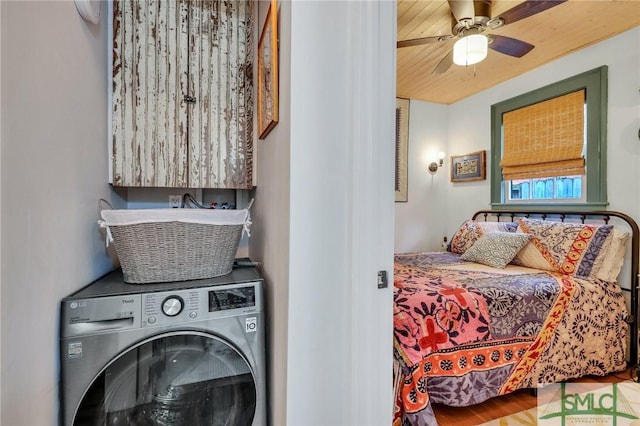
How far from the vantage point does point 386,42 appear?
0.83 meters

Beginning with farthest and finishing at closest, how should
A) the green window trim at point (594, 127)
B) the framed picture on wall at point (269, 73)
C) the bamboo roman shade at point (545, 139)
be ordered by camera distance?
the bamboo roman shade at point (545, 139)
the green window trim at point (594, 127)
the framed picture on wall at point (269, 73)

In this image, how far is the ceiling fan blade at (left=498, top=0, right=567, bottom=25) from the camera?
1.62m

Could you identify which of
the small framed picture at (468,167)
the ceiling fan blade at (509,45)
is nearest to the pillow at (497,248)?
the small framed picture at (468,167)

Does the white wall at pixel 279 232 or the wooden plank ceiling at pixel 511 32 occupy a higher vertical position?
the wooden plank ceiling at pixel 511 32

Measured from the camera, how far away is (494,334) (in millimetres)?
1633

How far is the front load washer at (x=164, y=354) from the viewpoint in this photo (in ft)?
3.02

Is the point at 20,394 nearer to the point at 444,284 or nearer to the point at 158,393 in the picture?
the point at 158,393

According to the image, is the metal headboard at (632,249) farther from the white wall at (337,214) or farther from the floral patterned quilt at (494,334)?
the white wall at (337,214)

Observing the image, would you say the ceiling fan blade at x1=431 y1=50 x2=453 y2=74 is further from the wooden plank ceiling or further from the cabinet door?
the cabinet door

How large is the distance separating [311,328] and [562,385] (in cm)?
208

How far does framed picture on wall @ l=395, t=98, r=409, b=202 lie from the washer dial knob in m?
3.10

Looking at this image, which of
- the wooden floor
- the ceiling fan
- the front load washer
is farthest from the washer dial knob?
the ceiling fan

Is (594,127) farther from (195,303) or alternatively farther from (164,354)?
(164,354)

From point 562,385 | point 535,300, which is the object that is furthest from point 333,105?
point 562,385
